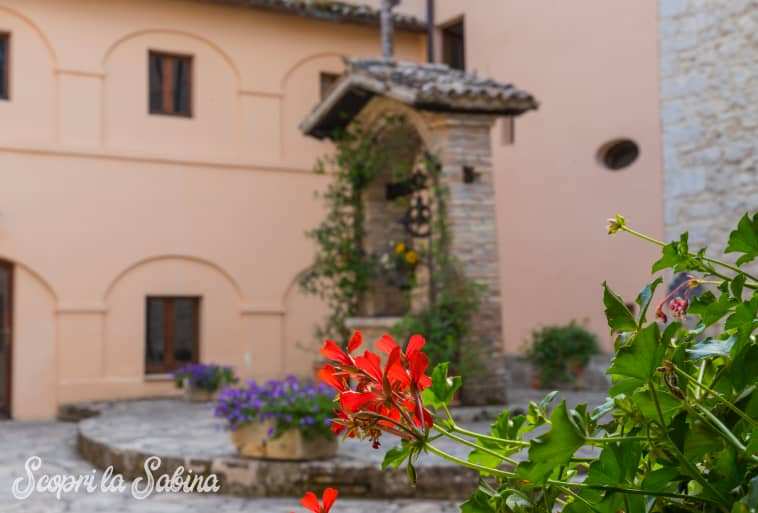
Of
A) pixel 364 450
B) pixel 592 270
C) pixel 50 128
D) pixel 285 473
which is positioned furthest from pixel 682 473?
pixel 50 128

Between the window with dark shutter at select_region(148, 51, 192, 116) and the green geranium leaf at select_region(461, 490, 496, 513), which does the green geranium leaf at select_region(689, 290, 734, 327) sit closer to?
the green geranium leaf at select_region(461, 490, 496, 513)

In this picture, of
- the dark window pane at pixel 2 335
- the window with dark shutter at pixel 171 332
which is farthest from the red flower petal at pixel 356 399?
the window with dark shutter at pixel 171 332

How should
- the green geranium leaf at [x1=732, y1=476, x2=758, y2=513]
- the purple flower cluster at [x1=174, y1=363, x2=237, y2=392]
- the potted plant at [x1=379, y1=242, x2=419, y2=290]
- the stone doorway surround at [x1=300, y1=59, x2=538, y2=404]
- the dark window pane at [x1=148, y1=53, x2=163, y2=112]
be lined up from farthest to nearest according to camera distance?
→ the dark window pane at [x1=148, y1=53, x2=163, y2=112], the purple flower cluster at [x1=174, y1=363, x2=237, y2=392], the potted plant at [x1=379, y1=242, x2=419, y2=290], the stone doorway surround at [x1=300, y1=59, x2=538, y2=404], the green geranium leaf at [x1=732, y1=476, x2=758, y2=513]

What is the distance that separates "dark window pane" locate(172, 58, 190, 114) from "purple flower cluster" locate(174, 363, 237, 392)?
363 cm

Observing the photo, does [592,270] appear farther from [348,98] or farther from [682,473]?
[682,473]

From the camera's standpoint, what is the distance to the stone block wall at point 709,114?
24.3ft

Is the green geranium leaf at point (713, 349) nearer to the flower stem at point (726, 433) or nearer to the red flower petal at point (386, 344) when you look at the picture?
the flower stem at point (726, 433)

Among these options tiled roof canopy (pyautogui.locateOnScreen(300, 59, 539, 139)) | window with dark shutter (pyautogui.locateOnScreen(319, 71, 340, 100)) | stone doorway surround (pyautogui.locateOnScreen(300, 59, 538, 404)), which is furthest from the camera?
window with dark shutter (pyautogui.locateOnScreen(319, 71, 340, 100))

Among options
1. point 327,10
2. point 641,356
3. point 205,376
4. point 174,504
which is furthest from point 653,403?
point 327,10

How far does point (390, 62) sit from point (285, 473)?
465cm

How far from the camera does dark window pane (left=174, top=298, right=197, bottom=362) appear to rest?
40.9ft

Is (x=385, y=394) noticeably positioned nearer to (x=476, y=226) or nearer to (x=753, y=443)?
(x=753, y=443)

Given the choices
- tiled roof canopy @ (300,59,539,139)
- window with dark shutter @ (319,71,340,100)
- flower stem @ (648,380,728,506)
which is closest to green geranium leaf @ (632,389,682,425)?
flower stem @ (648,380,728,506)

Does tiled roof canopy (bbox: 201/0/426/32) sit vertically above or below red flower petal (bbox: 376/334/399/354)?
above
